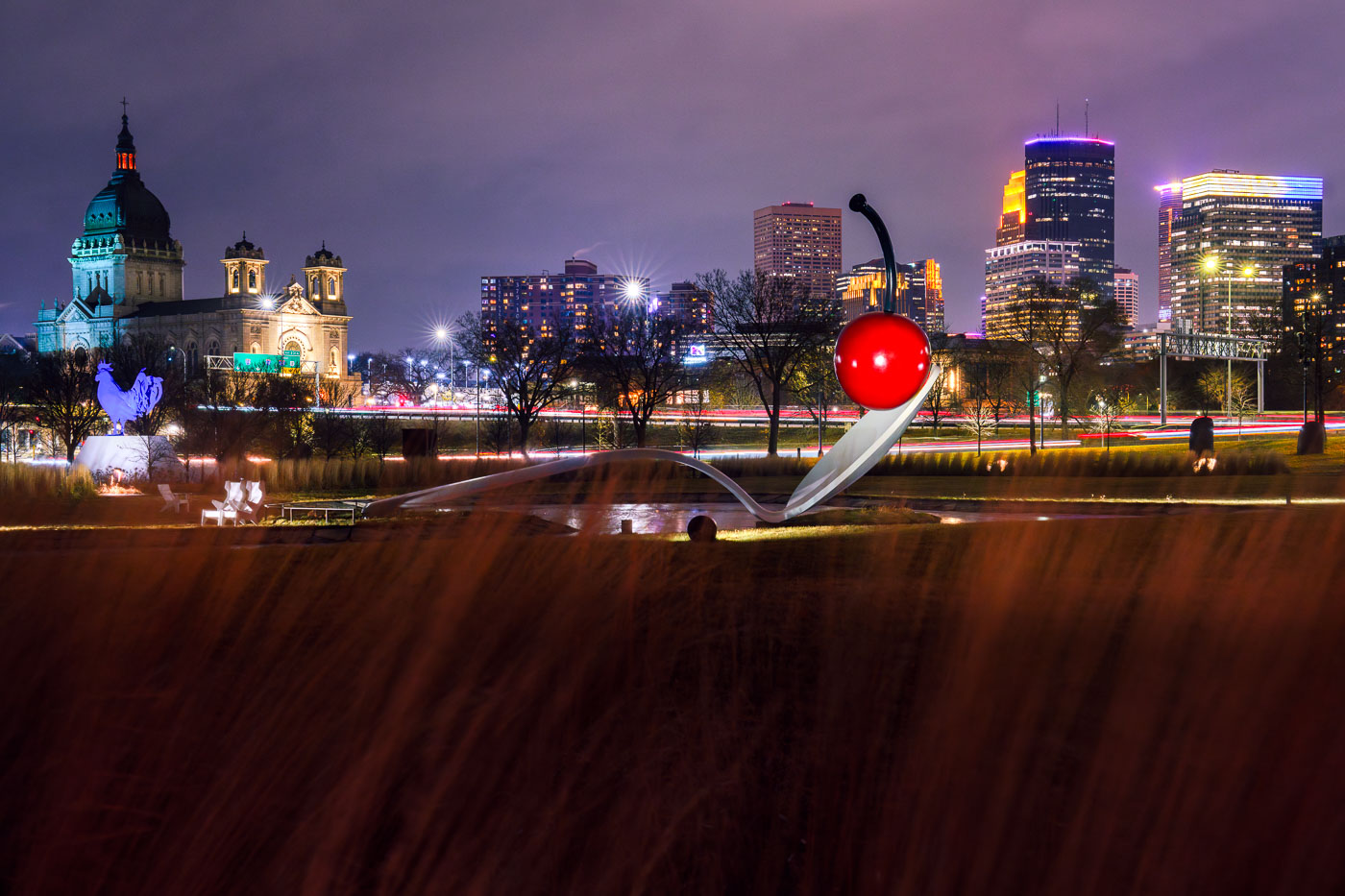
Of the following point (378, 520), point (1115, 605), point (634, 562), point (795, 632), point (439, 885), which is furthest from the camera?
point (378, 520)

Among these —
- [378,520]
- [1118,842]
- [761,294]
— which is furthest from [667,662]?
[761,294]

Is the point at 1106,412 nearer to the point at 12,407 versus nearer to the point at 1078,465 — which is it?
the point at 1078,465

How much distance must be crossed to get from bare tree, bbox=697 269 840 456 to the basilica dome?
13580 centimetres

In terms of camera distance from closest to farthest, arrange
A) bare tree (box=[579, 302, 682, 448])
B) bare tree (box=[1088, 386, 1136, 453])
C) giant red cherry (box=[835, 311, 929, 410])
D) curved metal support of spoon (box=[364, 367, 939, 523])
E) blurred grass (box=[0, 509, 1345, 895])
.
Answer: blurred grass (box=[0, 509, 1345, 895]) < giant red cherry (box=[835, 311, 929, 410]) < curved metal support of spoon (box=[364, 367, 939, 523]) < bare tree (box=[579, 302, 682, 448]) < bare tree (box=[1088, 386, 1136, 453])

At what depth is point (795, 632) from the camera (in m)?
8.61

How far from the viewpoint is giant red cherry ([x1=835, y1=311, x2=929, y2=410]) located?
13578 mm

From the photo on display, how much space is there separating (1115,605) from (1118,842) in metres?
4.10

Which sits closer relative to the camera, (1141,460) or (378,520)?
(378,520)

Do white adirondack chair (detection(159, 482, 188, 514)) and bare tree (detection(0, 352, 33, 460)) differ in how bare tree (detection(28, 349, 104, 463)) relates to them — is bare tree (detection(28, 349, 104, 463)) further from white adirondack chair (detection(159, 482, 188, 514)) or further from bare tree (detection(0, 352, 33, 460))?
white adirondack chair (detection(159, 482, 188, 514))

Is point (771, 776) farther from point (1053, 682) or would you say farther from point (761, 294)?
point (761, 294)

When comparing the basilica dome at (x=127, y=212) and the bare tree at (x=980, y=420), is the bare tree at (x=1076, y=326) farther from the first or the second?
the basilica dome at (x=127, y=212)

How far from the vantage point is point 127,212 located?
156m

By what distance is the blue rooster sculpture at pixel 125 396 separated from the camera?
2955 centimetres

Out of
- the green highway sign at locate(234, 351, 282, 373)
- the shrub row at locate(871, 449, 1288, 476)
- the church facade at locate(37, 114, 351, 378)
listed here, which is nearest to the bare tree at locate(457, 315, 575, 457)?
the shrub row at locate(871, 449, 1288, 476)
